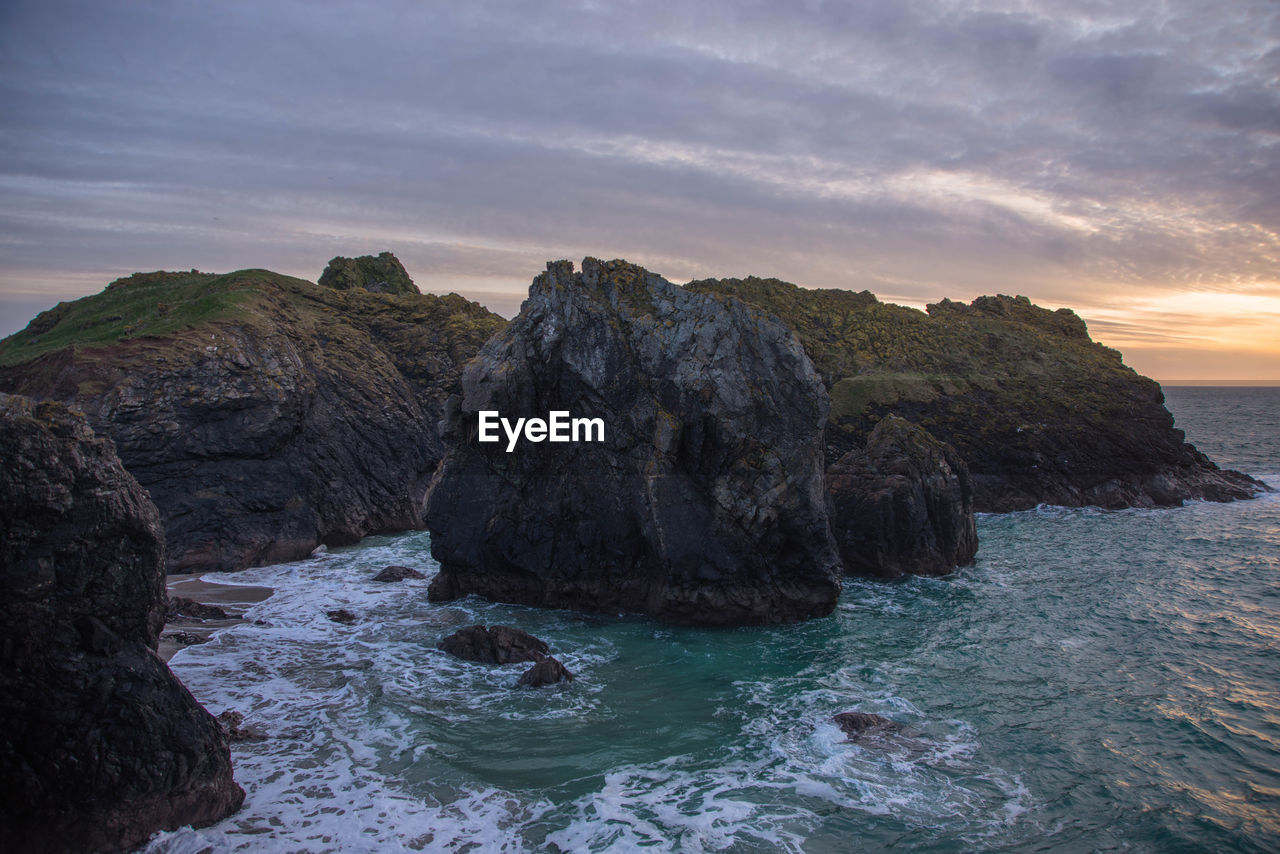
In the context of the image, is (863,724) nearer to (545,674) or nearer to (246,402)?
(545,674)

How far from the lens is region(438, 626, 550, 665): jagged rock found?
59.1 ft

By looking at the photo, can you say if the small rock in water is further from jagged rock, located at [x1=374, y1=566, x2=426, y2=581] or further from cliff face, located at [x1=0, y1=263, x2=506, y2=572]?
cliff face, located at [x1=0, y1=263, x2=506, y2=572]

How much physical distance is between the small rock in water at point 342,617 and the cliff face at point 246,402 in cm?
850

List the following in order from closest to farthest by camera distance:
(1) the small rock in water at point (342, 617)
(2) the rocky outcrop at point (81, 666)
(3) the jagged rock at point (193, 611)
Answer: (2) the rocky outcrop at point (81, 666) → (3) the jagged rock at point (193, 611) → (1) the small rock in water at point (342, 617)

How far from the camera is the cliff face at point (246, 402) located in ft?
90.2

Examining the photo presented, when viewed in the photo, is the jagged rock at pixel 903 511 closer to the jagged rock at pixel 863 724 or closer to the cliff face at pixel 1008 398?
the jagged rock at pixel 863 724

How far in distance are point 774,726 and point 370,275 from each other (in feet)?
165

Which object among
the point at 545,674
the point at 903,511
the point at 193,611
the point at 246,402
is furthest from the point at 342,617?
the point at 903,511

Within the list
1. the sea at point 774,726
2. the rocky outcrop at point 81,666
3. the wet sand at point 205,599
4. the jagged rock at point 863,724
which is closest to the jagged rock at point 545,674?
the sea at point 774,726

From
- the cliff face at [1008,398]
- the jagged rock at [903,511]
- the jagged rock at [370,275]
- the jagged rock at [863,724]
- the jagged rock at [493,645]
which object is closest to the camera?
the jagged rock at [863,724]

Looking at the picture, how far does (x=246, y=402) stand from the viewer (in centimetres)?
3011

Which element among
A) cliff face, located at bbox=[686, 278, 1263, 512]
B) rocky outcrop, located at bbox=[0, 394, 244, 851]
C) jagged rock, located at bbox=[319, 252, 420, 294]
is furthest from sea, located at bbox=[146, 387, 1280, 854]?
jagged rock, located at bbox=[319, 252, 420, 294]

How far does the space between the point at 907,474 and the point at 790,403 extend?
→ 7382 mm

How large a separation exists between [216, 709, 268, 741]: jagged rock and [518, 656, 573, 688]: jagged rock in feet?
17.3
